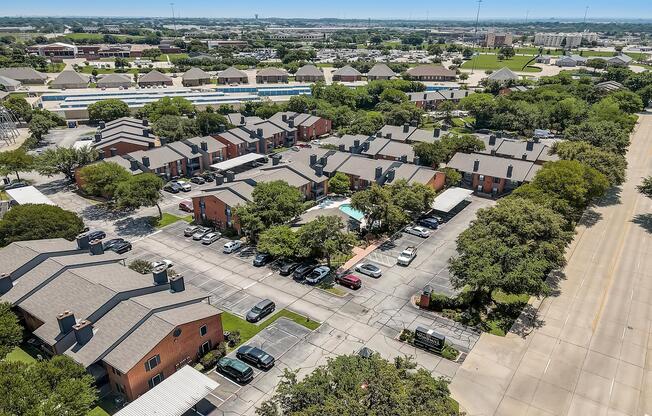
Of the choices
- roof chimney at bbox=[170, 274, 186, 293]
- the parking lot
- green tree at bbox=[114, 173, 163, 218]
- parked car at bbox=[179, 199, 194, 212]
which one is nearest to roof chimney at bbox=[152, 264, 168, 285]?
roof chimney at bbox=[170, 274, 186, 293]

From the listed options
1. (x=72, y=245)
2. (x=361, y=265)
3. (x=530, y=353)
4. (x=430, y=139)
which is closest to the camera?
(x=530, y=353)

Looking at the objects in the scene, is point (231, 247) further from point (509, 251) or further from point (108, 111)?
point (108, 111)

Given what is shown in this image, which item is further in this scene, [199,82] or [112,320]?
[199,82]

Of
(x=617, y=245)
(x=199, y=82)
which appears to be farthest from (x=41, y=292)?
(x=199, y=82)

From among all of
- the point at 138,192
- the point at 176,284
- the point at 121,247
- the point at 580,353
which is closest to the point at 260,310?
the point at 176,284

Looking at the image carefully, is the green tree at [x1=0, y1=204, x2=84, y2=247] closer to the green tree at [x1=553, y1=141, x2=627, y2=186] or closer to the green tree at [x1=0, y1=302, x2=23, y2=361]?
the green tree at [x1=0, y1=302, x2=23, y2=361]

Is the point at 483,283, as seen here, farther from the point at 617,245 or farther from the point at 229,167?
the point at 229,167

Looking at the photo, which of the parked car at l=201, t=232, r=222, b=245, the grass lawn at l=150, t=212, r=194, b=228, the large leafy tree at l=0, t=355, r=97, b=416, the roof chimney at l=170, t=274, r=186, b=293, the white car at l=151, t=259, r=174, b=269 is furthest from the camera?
the grass lawn at l=150, t=212, r=194, b=228
